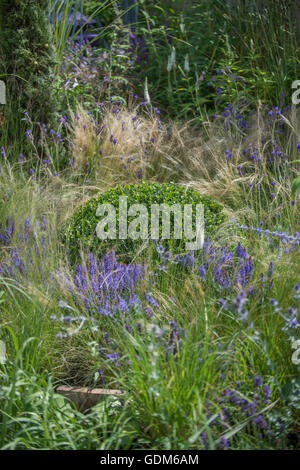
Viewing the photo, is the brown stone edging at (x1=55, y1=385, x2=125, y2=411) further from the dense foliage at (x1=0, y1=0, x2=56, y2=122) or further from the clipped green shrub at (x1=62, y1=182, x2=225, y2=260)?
the dense foliage at (x1=0, y1=0, x2=56, y2=122)

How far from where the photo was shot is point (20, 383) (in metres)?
2.37

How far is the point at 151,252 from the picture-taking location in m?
3.40

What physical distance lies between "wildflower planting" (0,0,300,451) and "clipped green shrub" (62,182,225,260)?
14mm

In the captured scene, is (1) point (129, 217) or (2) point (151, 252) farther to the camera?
(1) point (129, 217)

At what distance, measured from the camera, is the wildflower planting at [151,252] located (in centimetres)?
230

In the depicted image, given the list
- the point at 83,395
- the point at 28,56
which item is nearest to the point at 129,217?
the point at 83,395

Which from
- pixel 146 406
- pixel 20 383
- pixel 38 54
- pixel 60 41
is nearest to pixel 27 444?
pixel 20 383

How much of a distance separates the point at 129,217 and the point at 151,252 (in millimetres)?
469

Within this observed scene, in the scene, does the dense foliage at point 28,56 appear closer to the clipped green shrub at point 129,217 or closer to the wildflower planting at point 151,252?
the wildflower planting at point 151,252

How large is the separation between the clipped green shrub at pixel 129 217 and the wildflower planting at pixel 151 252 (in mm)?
14

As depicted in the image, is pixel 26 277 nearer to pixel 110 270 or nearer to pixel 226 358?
pixel 110 270

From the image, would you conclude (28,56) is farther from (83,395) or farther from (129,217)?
(83,395)

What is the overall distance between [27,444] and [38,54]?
4070 mm

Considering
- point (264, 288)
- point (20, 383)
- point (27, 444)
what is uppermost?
point (264, 288)
